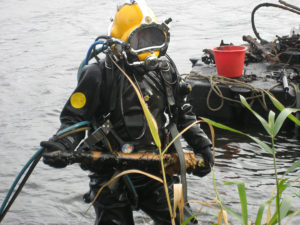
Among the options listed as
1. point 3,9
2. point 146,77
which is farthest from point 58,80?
point 3,9

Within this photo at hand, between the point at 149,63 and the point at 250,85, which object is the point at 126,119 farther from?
the point at 250,85

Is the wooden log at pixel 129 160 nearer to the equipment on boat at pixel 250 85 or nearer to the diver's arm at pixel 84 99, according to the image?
the diver's arm at pixel 84 99

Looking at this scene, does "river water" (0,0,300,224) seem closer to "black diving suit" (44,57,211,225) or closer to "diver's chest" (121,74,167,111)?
"black diving suit" (44,57,211,225)

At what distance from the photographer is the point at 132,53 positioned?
3553 millimetres

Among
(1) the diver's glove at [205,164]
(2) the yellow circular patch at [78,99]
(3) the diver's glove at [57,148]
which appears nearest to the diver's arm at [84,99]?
(2) the yellow circular patch at [78,99]

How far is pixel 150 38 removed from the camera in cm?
371

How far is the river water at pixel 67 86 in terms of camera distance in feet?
18.8

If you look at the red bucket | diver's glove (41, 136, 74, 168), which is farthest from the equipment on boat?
diver's glove (41, 136, 74, 168)

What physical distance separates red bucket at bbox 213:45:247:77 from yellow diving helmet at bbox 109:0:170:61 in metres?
3.79

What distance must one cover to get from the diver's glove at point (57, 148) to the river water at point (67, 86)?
1.94 m

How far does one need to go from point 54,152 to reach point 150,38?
102cm

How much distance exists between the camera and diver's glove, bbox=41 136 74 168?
10.8ft

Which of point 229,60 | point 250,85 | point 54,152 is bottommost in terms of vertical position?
point 250,85

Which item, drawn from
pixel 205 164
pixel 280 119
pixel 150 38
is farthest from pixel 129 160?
pixel 280 119
